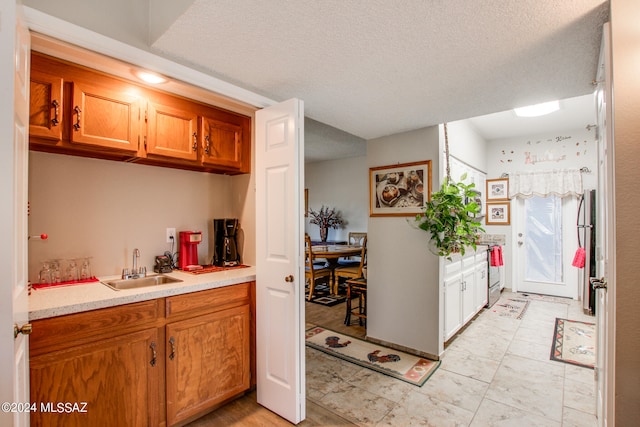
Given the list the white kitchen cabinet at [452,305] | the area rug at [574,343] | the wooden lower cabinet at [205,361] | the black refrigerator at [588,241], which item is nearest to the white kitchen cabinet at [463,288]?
the white kitchen cabinet at [452,305]

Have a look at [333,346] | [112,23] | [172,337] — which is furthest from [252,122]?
[333,346]

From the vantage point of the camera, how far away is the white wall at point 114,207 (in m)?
1.97

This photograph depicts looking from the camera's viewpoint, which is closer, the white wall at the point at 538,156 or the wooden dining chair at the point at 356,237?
the white wall at the point at 538,156

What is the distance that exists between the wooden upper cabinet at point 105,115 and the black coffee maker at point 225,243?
2.94 feet

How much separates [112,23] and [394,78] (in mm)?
1575

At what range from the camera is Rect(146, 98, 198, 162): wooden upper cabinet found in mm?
2122

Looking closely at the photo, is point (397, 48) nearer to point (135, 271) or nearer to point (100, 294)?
point (100, 294)

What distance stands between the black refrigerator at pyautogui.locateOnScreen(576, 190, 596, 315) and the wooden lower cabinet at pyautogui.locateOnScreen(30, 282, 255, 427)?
429cm

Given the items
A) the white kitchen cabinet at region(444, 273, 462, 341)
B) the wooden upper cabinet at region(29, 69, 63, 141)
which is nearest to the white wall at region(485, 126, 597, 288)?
the white kitchen cabinet at region(444, 273, 462, 341)

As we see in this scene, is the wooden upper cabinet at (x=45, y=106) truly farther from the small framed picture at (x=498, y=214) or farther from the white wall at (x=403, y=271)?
the small framed picture at (x=498, y=214)

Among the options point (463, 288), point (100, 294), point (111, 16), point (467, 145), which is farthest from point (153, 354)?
point (467, 145)

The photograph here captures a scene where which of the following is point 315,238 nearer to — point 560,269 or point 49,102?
point 560,269

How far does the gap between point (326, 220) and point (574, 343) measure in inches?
174

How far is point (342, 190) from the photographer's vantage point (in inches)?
266
